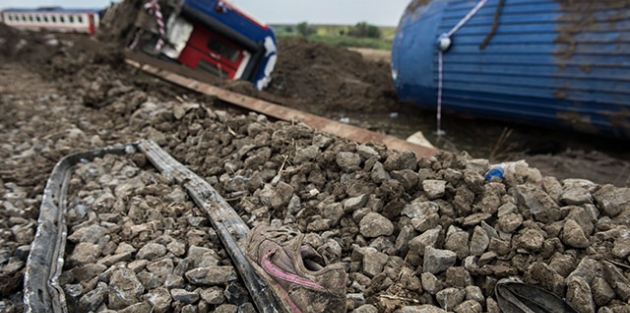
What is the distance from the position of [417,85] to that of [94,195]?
3694mm

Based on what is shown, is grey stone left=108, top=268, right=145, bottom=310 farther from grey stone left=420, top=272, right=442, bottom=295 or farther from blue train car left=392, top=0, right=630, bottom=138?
blue train car left=392, top=0, right=630, bottom=138

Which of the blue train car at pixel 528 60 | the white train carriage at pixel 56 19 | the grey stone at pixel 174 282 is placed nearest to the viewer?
the grey stone at pixel 174 282

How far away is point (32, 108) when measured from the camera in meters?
4.26

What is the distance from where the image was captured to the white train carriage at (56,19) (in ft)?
31.7

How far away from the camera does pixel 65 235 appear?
6.49 feet

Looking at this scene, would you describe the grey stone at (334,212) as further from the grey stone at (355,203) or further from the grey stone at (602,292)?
the grey stone at (602,292)

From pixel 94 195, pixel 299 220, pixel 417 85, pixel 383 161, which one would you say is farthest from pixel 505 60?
pixel 94 195

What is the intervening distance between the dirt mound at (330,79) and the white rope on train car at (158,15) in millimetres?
1974

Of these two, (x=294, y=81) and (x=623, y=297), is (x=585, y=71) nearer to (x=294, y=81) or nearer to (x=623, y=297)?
(x=623, y=297)

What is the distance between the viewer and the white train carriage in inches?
380

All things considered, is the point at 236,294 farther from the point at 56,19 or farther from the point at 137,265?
the point at 56,19

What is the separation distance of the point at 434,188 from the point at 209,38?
546cm

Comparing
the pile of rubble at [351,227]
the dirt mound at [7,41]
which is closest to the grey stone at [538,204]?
the pile of rubble at [351,227]

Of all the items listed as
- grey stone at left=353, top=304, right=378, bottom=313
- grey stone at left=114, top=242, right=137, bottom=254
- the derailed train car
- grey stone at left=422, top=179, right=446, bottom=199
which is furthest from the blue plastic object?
the derailed train car
